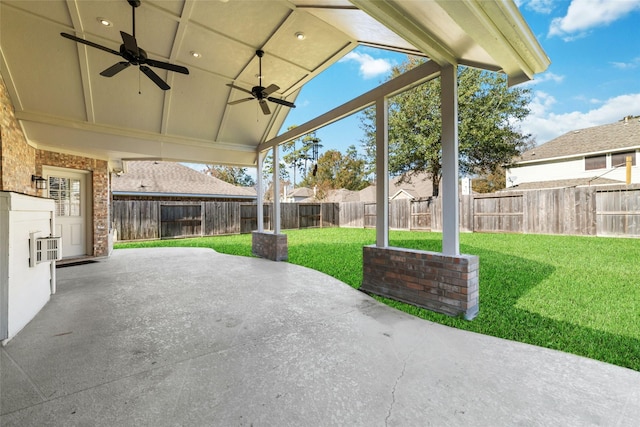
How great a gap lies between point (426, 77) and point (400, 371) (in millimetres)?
3282

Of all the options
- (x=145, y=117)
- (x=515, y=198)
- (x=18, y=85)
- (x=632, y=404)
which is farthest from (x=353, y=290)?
(x=515, y=198)

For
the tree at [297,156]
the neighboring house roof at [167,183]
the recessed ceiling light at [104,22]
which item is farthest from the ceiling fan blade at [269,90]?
the tree at [297,156]

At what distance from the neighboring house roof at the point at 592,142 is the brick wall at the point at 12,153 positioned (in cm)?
2024

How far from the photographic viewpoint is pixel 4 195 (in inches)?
101

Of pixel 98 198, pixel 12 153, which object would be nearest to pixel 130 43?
pixel 12 153

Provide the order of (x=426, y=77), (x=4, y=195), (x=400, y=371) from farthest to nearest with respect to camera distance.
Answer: (x=426, y=77)
(x=4, y=195)
(x=400, y=371)

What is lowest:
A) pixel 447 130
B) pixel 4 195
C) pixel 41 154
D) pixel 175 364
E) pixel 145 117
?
pixel 175 364

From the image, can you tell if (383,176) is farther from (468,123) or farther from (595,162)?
(595,162)

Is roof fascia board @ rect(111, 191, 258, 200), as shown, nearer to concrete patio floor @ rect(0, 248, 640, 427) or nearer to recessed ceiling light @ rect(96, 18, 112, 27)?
recessed ceiling light @ rect(96, 18, 112, 27)

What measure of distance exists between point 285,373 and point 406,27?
10.1 feet

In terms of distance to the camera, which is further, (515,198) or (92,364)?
(515,198)

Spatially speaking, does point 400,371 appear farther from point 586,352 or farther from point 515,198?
point 515,198

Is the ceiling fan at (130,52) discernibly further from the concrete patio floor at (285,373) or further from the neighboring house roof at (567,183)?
the neighboring house roof at (567,183)

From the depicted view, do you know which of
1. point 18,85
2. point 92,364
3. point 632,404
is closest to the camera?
point 632,404
